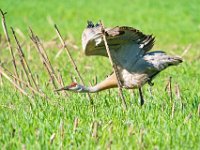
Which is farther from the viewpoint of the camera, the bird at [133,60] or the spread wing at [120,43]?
the bird at [133,60]

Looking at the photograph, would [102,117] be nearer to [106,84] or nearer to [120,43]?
[106,84]

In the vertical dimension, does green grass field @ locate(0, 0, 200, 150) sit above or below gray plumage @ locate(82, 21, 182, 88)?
below

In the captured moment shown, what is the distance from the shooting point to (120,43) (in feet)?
22.6

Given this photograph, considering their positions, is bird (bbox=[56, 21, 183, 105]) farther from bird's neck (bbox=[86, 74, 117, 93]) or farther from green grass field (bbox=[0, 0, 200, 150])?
green grass field (bbox=[0, 0, 200, 150])

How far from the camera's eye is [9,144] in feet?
17.5

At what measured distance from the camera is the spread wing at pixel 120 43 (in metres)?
6.35

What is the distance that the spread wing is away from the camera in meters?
6.35

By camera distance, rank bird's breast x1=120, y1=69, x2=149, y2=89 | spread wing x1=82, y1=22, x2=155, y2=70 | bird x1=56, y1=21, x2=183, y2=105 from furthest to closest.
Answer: bird's breast x1=120, y1=69, x2=149, y2=89
bird x1=56, y1=21, x2=183, y2=105
spread wing x1=82, y1=22, x2=155, y2=70

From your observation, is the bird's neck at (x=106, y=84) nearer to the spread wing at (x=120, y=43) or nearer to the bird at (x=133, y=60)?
the bird at (x=133, y=60)

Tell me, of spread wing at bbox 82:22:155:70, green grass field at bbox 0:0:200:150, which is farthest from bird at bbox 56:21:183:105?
green grass field at bbox 0:0:200:150

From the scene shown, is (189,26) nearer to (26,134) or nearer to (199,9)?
(199,9)

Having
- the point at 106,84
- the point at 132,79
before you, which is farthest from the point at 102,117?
the point at 132,79

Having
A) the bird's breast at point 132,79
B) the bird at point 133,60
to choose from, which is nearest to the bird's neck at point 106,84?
the bird at point 133,60

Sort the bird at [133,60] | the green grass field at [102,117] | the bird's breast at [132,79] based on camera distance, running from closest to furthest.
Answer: the green grass field at [102,117]
the bird at [133,60]
the bird's breast at [132,79]
